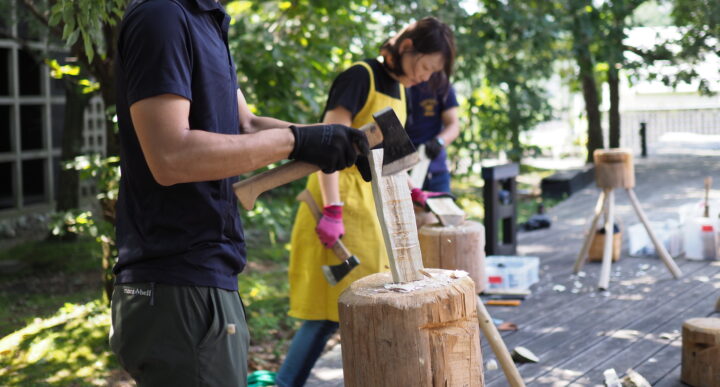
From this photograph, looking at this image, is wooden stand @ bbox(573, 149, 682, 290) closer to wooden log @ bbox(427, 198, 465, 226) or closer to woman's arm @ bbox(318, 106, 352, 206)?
wooden log @ bbox(427, 198, 465, 226)

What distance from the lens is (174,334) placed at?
170cm

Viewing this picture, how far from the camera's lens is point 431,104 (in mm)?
4660

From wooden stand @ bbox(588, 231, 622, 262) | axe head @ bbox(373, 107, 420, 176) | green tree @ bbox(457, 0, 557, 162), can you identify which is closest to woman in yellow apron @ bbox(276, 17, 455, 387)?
axe head @ bbox(373, 107, 420, 176)

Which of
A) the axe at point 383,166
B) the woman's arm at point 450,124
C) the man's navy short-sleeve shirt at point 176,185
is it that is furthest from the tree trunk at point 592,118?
the man's navy short-sleeve shirt at point 176,185

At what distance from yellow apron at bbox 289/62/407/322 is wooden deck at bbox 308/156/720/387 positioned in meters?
0.80

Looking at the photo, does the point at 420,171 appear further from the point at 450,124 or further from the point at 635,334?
the point at 635,334

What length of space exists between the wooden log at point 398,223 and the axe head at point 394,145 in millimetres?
27

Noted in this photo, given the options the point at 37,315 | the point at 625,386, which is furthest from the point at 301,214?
the point at 37,315

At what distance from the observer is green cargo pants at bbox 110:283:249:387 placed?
170 cm

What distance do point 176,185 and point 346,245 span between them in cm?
149

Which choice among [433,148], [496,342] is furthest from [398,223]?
[433,148]

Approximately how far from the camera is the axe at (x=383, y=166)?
1802 millimetres

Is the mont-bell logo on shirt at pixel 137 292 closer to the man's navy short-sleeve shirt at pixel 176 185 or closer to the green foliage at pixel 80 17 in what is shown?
the man's navy short-sleeve shirt at pixel 176 185

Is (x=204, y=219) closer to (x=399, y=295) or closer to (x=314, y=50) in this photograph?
(x=399, y=295)
